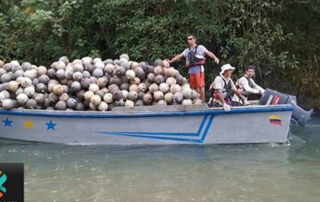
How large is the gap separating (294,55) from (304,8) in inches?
50.0

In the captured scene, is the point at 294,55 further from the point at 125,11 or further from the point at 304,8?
the point at 125,11

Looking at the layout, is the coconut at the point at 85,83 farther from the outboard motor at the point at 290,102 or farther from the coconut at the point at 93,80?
the outboard motor at the point at 290,102

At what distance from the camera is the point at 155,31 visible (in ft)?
36.8

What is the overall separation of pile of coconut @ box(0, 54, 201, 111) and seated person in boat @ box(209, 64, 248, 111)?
1.08ft

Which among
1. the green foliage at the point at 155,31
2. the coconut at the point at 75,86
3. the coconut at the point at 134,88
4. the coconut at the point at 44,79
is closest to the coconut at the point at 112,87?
the coconut at the point at 134,88

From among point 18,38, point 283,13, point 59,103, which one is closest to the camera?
point 59,103

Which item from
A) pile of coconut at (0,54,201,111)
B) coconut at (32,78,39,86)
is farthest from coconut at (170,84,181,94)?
coconut at (32,78,39,86)

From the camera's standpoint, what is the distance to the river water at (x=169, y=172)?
6.43 metres

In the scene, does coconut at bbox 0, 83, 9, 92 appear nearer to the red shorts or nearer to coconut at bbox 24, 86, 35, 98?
coconut at bbox 24, 86, 35, 98

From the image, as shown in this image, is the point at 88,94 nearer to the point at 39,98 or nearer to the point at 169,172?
the point at 39,98

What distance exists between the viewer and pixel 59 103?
30.0ft

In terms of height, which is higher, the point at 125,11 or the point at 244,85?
the point at 125,11

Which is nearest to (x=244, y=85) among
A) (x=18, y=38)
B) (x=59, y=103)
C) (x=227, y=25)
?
(x=227, y=25)

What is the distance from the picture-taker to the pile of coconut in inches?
359
